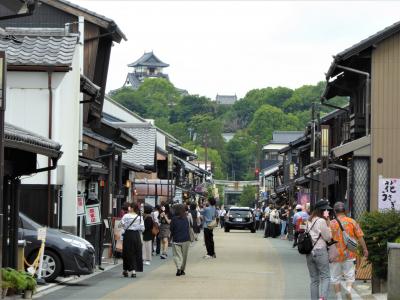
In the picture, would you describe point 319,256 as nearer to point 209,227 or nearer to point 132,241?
point 132,241

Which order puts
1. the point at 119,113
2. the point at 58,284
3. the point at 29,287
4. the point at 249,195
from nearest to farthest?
the point at 29,287
the point at 58,284
the point at 119,113
the point at 249,195

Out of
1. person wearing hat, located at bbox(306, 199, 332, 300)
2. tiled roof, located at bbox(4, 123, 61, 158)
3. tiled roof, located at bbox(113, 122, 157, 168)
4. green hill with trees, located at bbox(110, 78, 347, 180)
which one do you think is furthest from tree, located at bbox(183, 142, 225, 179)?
person wearing hat, located at bbox(306, 199, 332, 300)

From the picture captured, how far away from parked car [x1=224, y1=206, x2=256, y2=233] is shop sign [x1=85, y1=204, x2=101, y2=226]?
133 feet

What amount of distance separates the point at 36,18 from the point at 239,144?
152 meters

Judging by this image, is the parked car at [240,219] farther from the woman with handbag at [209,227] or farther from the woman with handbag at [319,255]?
the woman with handbag at [319,255]

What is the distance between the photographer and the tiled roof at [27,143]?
55.6 ft

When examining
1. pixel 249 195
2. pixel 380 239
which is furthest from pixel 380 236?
pixel 249 195

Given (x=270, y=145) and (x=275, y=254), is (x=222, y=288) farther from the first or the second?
(x=270, y=145)

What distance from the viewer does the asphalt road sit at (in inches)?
746

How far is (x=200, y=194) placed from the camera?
92938 mm

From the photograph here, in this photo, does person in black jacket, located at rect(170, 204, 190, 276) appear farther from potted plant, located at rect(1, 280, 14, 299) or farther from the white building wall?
potted plant, located at rect(1, 280, 14, 299)

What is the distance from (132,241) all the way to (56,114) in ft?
16.8

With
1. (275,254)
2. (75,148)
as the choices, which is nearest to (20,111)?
(75,148)

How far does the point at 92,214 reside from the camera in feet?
87.8
